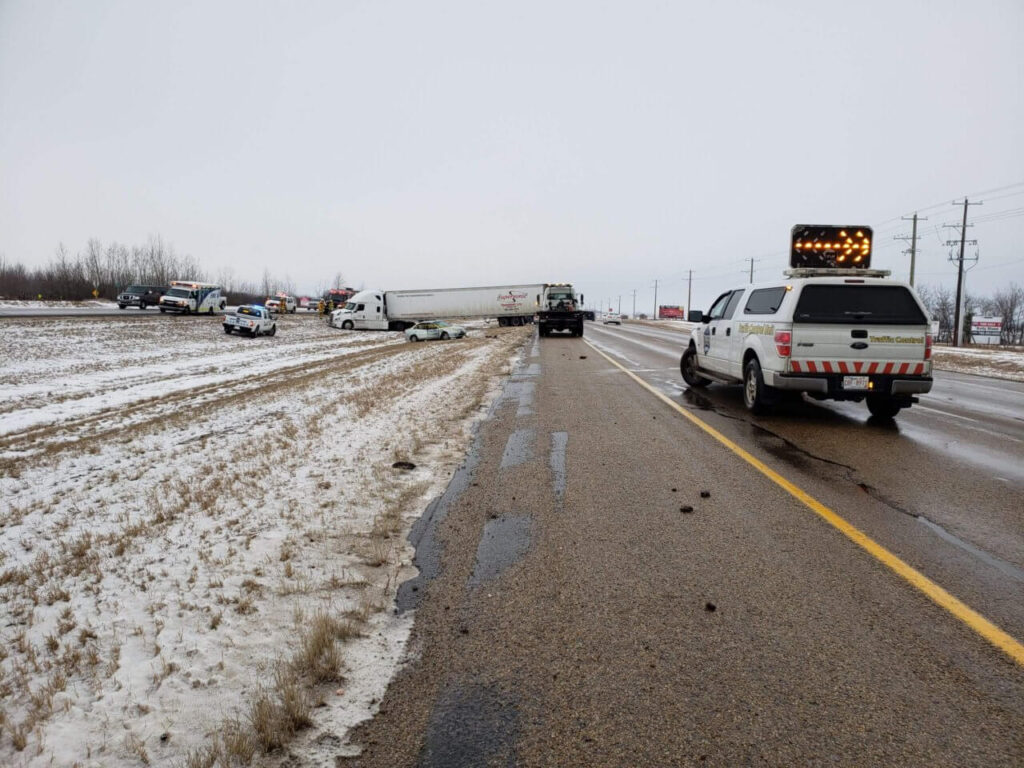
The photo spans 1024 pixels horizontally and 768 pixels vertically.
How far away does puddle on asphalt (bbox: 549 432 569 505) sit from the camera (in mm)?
5781

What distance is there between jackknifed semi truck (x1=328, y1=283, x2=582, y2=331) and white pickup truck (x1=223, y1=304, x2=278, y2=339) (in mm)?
11666

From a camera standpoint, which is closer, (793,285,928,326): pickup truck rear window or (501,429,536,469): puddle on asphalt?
(501,429,536,469): puddle on asphalt

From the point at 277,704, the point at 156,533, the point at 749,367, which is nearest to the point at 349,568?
the point at 277,704

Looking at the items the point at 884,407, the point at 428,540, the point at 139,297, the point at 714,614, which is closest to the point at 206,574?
the point at 428,540

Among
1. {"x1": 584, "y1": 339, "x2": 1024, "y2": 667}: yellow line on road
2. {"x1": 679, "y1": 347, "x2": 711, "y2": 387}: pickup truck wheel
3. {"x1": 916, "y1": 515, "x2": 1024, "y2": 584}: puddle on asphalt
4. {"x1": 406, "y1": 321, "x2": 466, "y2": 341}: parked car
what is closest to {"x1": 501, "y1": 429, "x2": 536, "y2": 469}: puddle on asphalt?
{"x1": 584, "y1": 339, "x2": 1024, "y2": 667}: yellow line on road

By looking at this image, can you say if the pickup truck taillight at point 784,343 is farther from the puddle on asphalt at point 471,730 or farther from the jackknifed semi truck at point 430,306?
the jackknifed semi truck at point 430,306

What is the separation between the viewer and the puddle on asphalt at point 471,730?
229cm

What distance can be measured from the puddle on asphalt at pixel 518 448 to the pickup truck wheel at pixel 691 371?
18.4 ft

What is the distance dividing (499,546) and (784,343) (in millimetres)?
5936

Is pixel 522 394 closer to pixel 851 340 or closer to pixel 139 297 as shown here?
pixel 851 340

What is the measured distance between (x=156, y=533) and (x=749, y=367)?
8429 mm

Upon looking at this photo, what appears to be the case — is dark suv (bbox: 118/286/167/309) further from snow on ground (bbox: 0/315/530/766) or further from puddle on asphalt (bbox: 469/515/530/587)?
puddle on asphalt (bbox: 469/515/530/587)

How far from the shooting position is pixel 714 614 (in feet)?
11.0

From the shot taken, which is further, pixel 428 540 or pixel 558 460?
pixel 558 460
